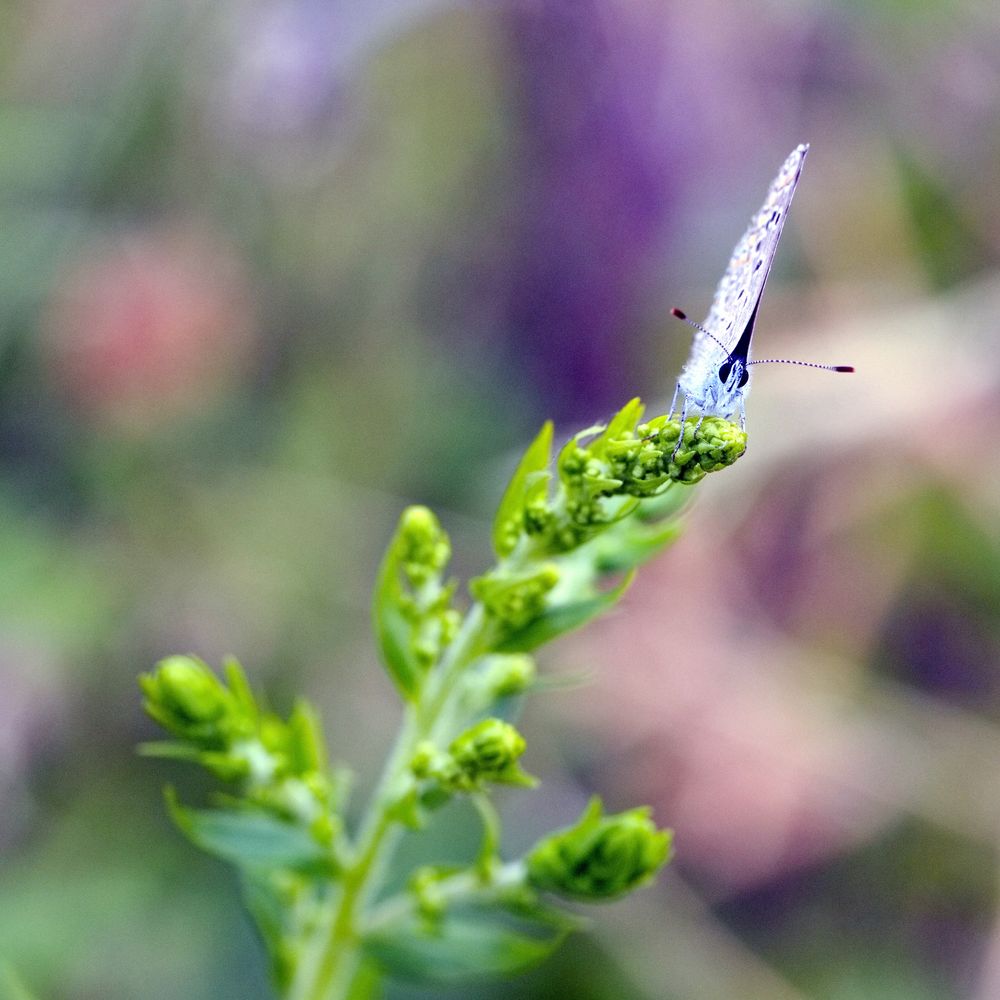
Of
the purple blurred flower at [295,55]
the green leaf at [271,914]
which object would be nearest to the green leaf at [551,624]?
the green leaf at [271,914]

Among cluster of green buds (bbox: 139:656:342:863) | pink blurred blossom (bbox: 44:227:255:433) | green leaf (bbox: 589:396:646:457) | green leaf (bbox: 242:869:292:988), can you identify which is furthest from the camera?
pink blurred blossom (bbox: 44:227:255:433)

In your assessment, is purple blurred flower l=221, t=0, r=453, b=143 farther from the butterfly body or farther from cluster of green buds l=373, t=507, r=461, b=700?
cluster of green buds l=373, t=507, r=461, b=700

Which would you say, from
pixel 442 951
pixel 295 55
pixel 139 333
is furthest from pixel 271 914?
pixel 295 55

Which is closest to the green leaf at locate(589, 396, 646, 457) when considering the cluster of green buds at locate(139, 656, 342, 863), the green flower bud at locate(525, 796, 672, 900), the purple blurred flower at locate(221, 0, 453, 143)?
the green flower bud at locate(525, 796, 672, 900)

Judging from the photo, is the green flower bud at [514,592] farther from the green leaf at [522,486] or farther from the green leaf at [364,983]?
the green leaf at [364,983]

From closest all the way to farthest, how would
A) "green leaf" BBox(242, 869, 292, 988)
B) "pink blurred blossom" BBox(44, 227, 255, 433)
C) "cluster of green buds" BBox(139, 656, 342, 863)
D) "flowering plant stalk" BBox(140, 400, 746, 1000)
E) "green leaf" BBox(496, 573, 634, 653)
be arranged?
"flowering plant stalk" BBox(140, 400, 746, 1000) < "green leaf" BBox(496, 573, 634, 653) < "cluster of green buds" BBox(139, 656, 342, 863) < "green leaf" BBox(242, 869, 292, 988) < "pink blurred blossom" BBox(44, 227, 255, 433)
